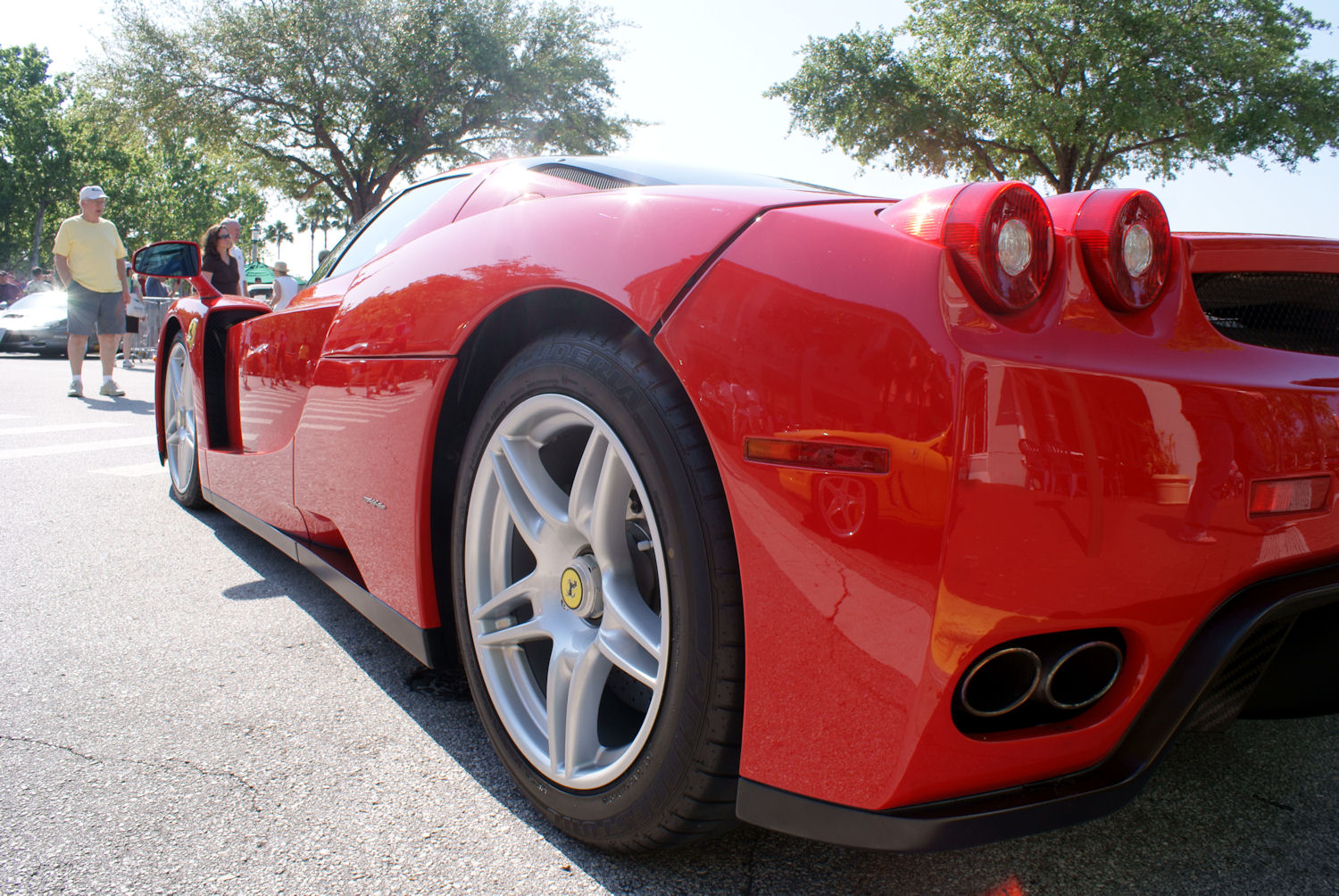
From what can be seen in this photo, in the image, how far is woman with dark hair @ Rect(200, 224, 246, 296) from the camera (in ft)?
20.6

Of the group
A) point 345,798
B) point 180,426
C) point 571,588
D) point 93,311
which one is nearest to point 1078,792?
point 571,588

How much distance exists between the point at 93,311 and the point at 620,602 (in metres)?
8.88

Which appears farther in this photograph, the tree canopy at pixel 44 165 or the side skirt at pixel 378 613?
the tree canopy at pixel 44 165

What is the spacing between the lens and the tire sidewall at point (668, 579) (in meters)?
1.26

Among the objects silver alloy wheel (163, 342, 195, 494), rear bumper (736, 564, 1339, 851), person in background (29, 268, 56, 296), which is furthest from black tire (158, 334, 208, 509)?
person in background (29, 268, 56, 296)

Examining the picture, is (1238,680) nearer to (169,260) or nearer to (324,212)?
(169,260)

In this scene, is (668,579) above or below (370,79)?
below

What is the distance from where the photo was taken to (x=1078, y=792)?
1172 millimetres

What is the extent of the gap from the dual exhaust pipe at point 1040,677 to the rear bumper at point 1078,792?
0.09 m

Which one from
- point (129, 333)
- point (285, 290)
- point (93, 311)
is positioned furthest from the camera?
point (129, 333)

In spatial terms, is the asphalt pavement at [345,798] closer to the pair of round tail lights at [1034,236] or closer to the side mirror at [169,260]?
the pair of round tail lights at [1034,236]

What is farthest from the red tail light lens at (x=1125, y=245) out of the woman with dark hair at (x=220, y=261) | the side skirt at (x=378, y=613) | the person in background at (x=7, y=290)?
the person in background at (x=7, y=290)

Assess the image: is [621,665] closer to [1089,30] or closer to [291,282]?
[291,282]

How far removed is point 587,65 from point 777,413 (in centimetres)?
2765
